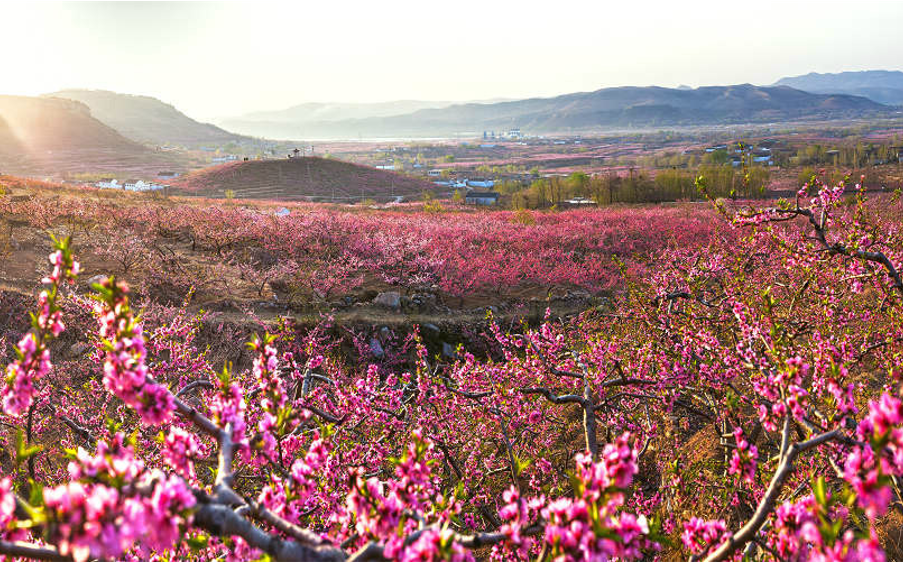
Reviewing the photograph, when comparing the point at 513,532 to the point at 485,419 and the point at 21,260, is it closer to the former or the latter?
the point at 485,419

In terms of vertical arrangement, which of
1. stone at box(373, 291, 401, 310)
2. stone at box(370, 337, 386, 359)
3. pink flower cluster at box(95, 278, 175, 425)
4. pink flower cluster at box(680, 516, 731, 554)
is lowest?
stone at box(370, 337, 386, 359)

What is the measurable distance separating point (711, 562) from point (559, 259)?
1685 centimetres

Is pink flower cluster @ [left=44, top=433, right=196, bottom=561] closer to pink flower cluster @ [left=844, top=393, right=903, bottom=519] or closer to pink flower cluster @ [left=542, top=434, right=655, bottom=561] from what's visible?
pink flower cluster @ [left=542, top=434, right=655, bottom=561]

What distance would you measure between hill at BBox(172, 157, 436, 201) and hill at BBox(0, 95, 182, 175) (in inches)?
1365

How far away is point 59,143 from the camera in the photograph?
110 meters

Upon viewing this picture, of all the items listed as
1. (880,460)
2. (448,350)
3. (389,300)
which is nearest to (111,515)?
(880,460)

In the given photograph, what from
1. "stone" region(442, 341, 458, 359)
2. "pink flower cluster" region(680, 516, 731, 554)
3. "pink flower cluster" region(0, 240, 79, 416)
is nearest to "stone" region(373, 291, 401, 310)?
"stone" region(442, 341, 458, 359)

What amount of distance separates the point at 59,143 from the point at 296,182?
8695 centimetres

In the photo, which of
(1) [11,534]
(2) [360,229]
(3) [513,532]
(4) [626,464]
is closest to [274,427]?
(1) [11,534]

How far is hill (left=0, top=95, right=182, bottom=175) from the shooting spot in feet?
287

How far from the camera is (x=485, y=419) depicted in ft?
20.9

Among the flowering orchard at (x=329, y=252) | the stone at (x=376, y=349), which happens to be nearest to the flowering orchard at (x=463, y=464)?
→ the stone at (x=376, y=349)

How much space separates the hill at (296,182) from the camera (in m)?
60.2

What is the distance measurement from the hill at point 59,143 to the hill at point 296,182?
114 ft
